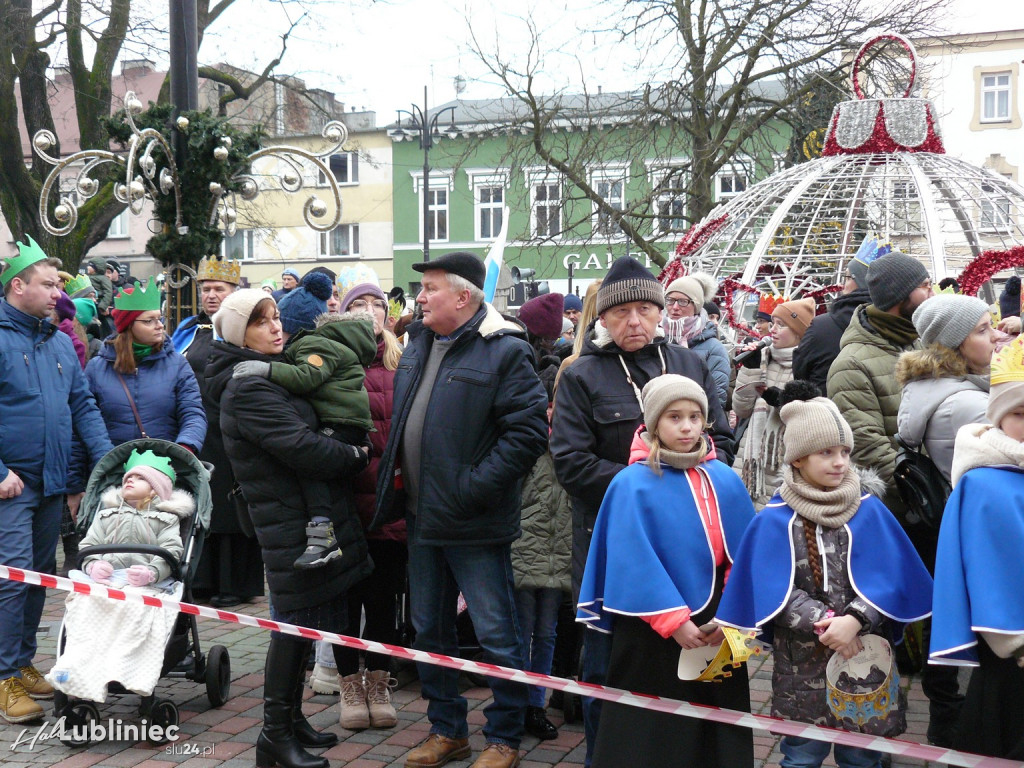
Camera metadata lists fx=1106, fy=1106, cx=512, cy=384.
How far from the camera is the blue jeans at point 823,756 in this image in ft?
12.2

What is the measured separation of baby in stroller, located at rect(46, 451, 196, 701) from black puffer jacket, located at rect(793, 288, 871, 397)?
3230 millimetres

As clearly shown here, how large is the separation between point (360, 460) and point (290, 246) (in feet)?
135

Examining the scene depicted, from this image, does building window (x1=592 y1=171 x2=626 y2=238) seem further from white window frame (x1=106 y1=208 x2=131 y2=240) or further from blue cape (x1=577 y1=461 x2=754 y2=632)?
white window frame (x1=106 y1=208 x2=131 y2=240)

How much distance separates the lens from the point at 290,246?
44.5 metres

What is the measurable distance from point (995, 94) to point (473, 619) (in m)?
37.7

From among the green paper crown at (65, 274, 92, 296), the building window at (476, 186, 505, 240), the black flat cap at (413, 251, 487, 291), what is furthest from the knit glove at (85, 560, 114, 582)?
the building window at (476, 186, 505, 240)

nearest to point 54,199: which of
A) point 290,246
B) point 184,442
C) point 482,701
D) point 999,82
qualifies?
point 184,442

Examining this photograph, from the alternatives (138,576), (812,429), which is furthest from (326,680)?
(812,429)

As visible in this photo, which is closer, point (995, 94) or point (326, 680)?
point (326, 680)

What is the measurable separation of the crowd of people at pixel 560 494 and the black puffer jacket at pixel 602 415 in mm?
11

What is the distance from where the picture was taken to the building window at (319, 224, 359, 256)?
45000 millimetres

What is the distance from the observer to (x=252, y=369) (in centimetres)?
447

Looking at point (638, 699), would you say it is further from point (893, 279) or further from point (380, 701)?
point (893, 279)

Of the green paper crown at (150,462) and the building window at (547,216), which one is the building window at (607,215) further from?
the green paper crown at (150,462)
